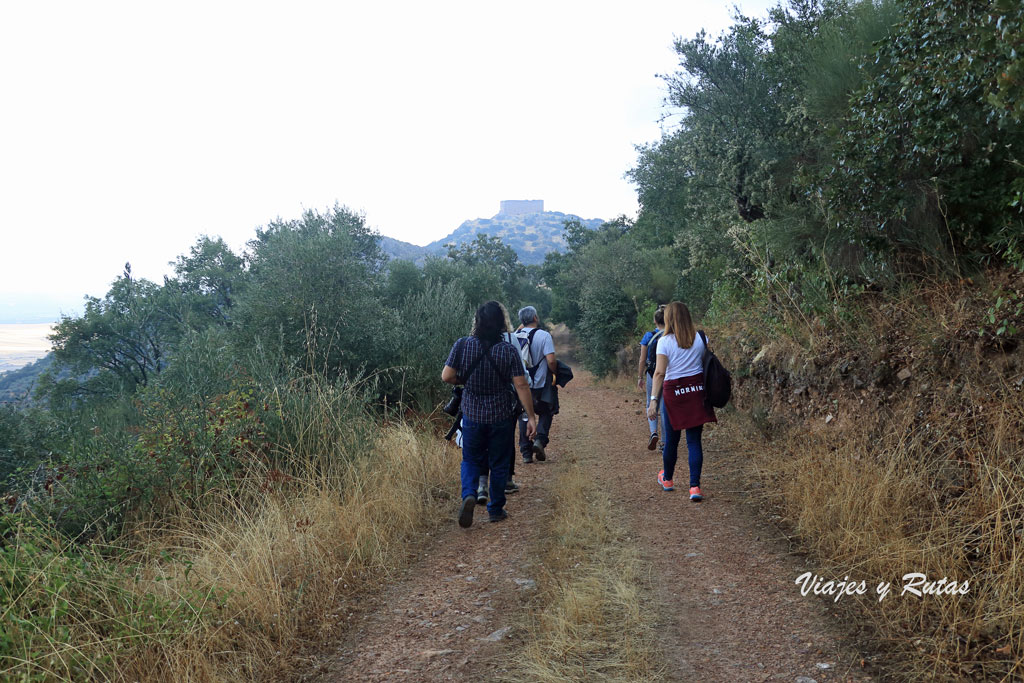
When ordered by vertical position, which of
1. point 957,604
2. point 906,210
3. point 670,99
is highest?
point 670,99

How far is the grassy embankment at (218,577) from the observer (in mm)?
3158

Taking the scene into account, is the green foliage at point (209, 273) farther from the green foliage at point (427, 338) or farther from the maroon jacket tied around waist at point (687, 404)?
the maroon jacket tied around waist at point (687, 404)

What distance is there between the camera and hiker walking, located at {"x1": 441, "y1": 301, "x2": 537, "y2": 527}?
18.3 feet

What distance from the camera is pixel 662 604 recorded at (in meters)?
3.80

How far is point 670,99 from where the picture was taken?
14.3 m

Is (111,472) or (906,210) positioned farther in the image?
(906,210)

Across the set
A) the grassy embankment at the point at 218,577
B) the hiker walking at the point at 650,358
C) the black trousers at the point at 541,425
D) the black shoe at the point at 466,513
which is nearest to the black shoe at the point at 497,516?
the black shoe at the point at 466,513

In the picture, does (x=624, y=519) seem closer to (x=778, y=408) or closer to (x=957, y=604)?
(x=957, y=604)

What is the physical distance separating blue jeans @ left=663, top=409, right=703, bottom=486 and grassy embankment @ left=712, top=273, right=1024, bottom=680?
675 mm

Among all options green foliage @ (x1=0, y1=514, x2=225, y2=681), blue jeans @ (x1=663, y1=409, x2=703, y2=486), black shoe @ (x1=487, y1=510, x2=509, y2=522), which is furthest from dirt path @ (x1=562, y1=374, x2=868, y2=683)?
green foliage @ (x1=0, y1=514, x2=225, y2=681)

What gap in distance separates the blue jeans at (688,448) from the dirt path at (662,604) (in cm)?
27

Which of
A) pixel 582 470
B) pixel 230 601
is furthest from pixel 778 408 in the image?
pixel 230 601

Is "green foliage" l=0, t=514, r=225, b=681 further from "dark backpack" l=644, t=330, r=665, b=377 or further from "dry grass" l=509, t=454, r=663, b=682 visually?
"dark backpack" l=644, t=330, r=665, b=377

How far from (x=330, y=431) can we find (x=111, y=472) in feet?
6.71
